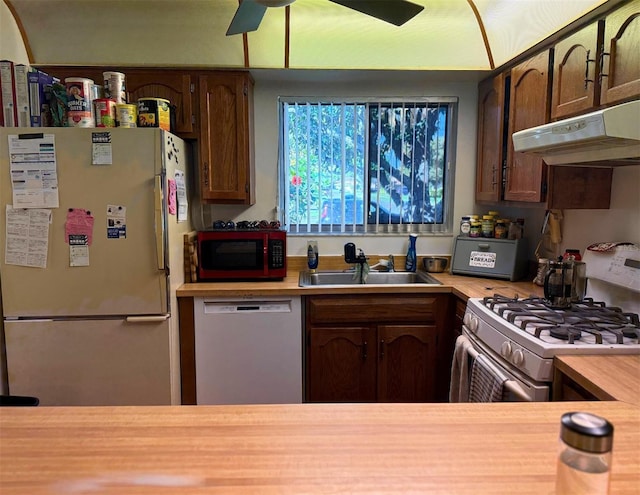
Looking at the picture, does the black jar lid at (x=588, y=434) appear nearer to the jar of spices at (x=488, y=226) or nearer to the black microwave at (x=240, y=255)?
the black microwave at (x=240, y=255)

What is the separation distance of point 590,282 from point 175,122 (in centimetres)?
241

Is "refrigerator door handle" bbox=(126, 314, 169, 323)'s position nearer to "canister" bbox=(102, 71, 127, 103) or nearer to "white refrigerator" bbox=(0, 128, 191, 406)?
"white refrigerator" bbox=(0, 128, 191, 406)

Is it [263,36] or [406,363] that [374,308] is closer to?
[406,363]

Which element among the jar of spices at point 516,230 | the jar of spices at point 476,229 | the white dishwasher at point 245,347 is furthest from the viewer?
the jar of spices at point 476,229

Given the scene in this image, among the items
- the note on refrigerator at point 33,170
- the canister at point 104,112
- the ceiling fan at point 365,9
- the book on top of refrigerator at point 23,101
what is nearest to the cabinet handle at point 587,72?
the ceiling fan at point 365,9

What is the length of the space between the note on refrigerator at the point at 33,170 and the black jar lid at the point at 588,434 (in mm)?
2291

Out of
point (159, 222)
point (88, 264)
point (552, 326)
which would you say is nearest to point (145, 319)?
point (88, 264)

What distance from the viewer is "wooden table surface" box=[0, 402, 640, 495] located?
77 centimetres

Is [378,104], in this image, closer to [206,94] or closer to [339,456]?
[206,94]

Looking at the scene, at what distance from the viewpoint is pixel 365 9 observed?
1.48 metres

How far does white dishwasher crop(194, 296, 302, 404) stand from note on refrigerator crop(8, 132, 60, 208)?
37.6 inches

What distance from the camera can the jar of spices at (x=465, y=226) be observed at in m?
2.96

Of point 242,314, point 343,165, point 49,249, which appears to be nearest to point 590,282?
point 343,165

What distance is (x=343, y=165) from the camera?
3.00 m
